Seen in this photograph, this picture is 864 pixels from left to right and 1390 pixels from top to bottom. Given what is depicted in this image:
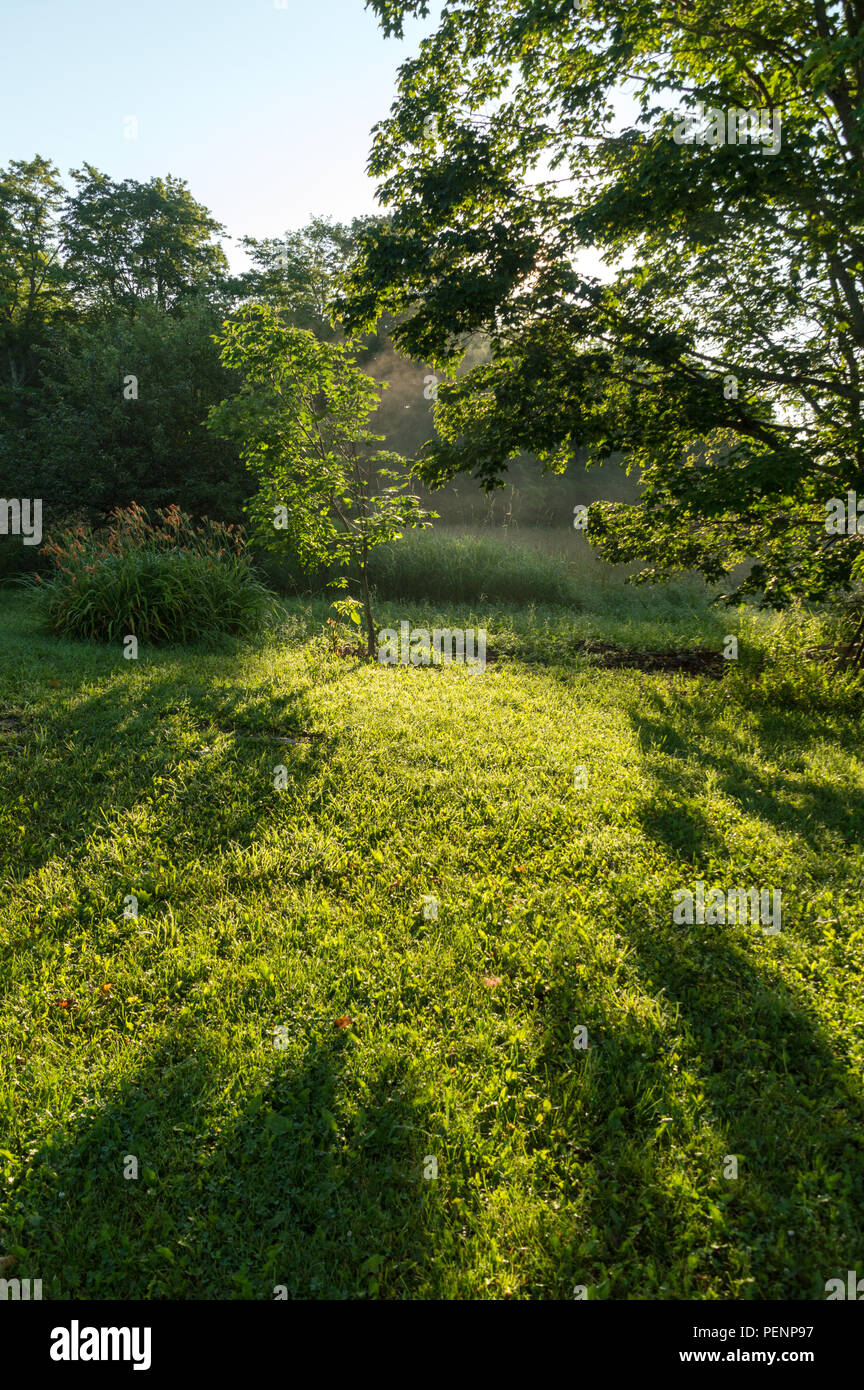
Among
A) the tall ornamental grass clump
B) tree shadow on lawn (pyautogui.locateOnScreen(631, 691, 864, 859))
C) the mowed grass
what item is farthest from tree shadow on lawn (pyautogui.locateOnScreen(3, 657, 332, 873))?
tree shadow on lawn (pyautogui.locateOnScreen(631, 691, 864, 859))

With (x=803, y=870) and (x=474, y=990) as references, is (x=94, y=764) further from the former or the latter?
(x=803, y=870)

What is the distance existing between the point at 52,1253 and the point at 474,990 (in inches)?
67.0

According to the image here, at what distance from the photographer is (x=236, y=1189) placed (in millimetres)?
2158

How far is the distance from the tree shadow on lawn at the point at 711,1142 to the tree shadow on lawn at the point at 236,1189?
0.59m

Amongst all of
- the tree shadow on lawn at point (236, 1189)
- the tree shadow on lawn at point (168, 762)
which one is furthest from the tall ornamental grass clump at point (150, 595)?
the tree shadow on lawn at point (236, 1189)

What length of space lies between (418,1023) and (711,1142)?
116cm

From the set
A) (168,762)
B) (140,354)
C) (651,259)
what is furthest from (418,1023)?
(140,354)

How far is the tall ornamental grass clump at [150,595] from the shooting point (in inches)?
364

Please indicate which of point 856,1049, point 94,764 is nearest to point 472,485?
point 94,764

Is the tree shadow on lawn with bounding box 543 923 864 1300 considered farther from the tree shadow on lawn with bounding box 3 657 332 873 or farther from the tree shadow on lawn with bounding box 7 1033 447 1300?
the tree shadow on lawn with bounding box 3 657 332 873

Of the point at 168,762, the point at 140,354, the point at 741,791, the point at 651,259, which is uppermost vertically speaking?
the point at 140,354

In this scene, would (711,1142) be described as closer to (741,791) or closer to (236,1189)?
(236,1189)

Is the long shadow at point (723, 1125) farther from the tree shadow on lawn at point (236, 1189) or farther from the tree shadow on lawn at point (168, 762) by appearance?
the tree shadow on lawn at point (168, 762)

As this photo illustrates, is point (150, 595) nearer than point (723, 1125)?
No
